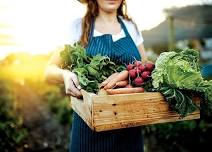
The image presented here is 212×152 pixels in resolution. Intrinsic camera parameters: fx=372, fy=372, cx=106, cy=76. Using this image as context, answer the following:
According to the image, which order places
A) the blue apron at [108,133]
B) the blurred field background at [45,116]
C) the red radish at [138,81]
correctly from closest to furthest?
the red radish at [138,81] → the blue apron at [108,133] → the blurred field background at [45,116]

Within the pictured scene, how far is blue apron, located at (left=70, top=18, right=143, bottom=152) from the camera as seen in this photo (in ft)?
9.70

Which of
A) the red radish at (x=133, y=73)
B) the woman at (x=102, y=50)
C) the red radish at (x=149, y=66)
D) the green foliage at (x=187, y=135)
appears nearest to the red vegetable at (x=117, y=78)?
the red radish at (x=133, y=73)

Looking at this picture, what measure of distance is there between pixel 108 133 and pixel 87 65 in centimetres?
59

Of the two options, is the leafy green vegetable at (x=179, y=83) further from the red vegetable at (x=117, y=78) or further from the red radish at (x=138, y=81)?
the red vegetable at (x=117, y=78)

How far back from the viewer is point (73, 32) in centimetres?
307

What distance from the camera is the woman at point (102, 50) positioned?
9.71ft

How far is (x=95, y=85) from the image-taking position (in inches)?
103

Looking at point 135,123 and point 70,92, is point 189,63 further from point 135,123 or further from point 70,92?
point 70,92

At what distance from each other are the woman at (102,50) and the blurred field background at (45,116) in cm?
72

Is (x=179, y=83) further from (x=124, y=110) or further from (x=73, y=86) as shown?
(x=73, y=86)

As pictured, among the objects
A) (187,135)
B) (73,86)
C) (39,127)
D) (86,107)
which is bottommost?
(39,127)

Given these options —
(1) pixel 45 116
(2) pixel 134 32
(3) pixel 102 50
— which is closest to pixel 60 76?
(3) pixel 102 50

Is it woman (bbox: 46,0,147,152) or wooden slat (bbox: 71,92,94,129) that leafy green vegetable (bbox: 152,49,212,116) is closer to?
wooden slat (bbox: 71,92,94,129)

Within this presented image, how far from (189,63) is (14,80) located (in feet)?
42.4
